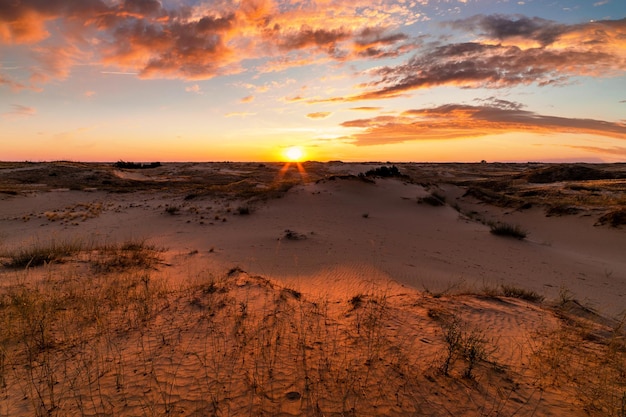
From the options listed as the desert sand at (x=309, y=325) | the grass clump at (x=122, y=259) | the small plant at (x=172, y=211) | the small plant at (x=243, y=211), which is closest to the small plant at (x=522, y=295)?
the desert sand at (x=309, y=325)

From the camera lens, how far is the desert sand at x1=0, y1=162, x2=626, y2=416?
3.65 meters

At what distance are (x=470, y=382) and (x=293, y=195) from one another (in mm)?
18570

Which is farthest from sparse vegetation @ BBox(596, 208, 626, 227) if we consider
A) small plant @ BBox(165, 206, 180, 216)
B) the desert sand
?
small plant @ BBox(165, 206, 180, 216)

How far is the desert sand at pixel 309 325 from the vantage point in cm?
365

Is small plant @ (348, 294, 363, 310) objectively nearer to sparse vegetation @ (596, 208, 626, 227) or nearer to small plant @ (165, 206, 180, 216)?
small plant @ (165, 206, 180, 216)

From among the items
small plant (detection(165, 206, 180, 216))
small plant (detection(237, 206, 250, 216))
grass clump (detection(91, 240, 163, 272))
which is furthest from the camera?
small plant (detection(165, 206, 180, 216))

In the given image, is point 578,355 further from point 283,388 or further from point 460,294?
point 283,388

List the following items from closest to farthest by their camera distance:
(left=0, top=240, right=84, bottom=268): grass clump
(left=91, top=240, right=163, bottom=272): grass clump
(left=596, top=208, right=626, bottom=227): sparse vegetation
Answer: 1. (left=0, top=240, right=84, bottom=268): grass clump
2. (left=91, top=240, right=163, bottom=272): grass clump
3. (left=596, top=208, right=626, bottom=227): sparse vegetation

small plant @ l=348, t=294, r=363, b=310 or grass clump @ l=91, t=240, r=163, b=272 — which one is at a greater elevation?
grass clump @ l=91, t=240, r=163, b=272

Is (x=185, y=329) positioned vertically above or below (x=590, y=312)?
above

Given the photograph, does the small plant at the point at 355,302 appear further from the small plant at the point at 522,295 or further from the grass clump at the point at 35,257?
the grass clump at the point at 35,257

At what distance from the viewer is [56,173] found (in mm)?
36594

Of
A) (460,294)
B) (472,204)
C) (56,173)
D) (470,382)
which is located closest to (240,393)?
(470,382)

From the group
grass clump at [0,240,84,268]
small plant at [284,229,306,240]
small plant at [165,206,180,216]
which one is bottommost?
Answer: small plant at [284,229,306,240]
